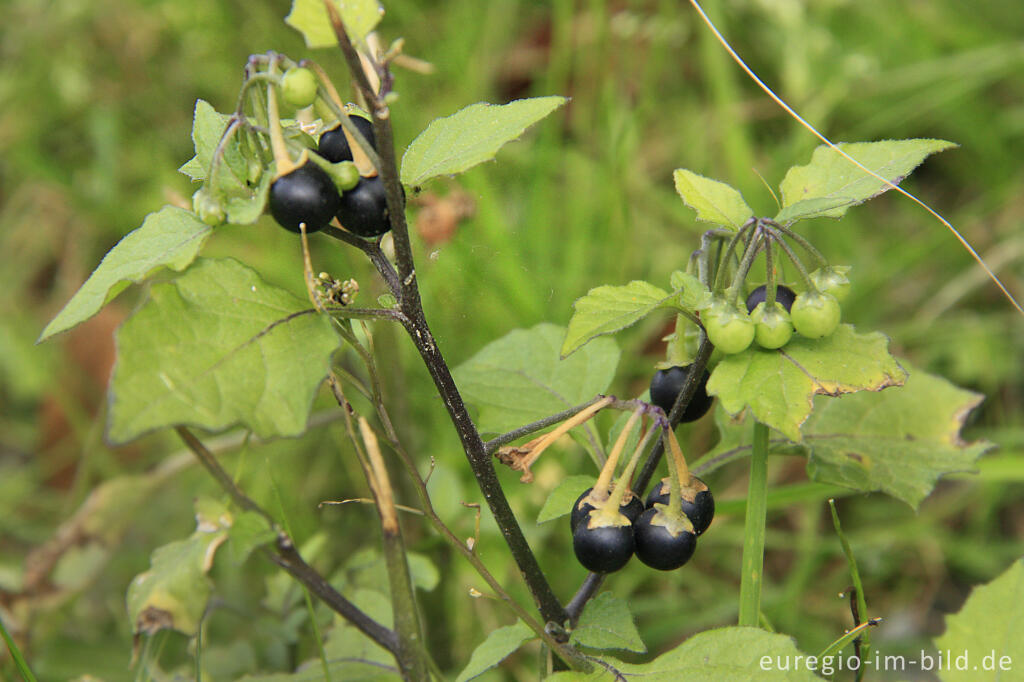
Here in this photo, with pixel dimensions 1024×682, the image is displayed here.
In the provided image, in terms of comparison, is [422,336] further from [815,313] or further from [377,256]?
[815,313]

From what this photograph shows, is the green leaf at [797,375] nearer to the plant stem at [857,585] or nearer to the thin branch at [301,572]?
the plant stem at [857,585]

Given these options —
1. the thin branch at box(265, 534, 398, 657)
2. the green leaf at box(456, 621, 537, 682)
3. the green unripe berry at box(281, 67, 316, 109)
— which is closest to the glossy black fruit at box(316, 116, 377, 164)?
the green unripe berry at box(281, 67, 316, 109)

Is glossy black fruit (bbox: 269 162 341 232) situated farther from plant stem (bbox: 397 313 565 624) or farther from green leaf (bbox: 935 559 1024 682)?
green leaf (bbox: 935 559 1024 682)

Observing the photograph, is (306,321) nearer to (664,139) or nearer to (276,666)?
(276,666)

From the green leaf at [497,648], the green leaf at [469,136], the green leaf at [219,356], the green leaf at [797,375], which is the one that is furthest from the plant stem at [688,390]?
the green leaf at [219,356]

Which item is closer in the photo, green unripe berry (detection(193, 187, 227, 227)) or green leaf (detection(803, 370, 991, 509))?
green unripe berry (detection(193, 187, 227, 227))

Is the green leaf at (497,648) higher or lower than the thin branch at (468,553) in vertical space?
lower
